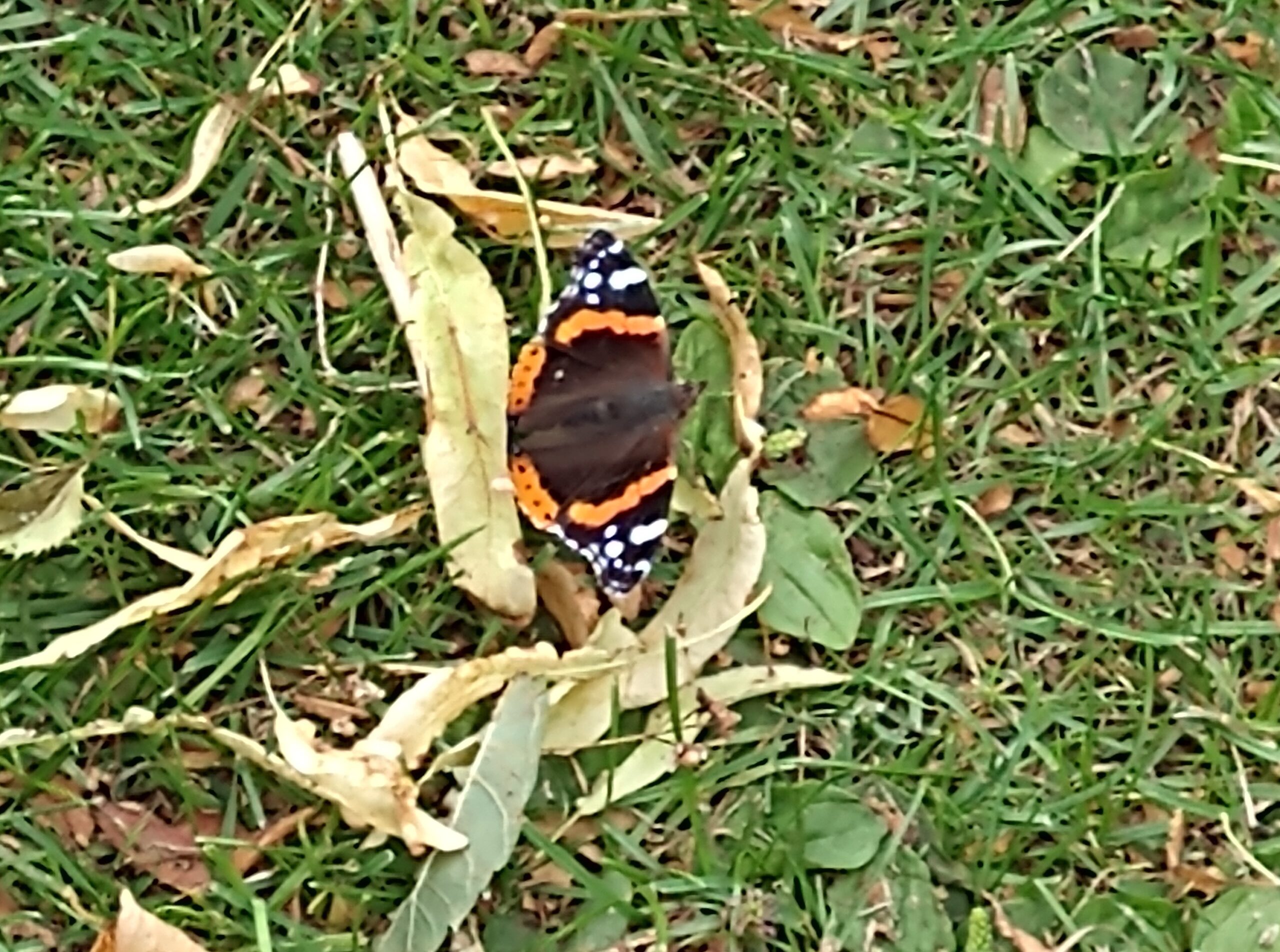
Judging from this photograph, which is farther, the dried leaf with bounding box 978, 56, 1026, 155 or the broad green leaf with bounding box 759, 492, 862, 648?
the dried leaf with bounding box 978, 56, 1026, 155

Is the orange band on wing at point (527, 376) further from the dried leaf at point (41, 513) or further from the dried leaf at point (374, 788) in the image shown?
the dried leaf at point (41, 513)

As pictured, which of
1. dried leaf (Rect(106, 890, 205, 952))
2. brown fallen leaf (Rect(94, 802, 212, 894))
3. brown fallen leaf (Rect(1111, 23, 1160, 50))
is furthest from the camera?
brown fallen leaf (Rect(1111, 23, 1160, 50))

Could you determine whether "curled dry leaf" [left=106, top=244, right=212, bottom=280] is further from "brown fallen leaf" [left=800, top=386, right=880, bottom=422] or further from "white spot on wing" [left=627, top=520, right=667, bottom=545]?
"brown fallen leaf" [left=800, top=386, right=880, bottom=422]

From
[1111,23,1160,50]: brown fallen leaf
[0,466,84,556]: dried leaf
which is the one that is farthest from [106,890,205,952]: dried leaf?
[1111,23,1160,50]: brown fallen leaf

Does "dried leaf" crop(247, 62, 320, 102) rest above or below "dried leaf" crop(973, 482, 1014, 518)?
above

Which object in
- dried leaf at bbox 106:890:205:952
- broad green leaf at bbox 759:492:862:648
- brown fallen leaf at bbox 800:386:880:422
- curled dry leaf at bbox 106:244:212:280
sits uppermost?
curled dry leaf at bbox 106:244:212:280

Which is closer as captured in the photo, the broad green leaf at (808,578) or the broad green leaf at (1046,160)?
the broad green leaf at (808,578)

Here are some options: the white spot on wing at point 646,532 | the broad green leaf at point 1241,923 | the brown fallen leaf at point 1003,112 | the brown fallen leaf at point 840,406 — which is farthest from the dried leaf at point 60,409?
the broad green leaf at point 1241,923
